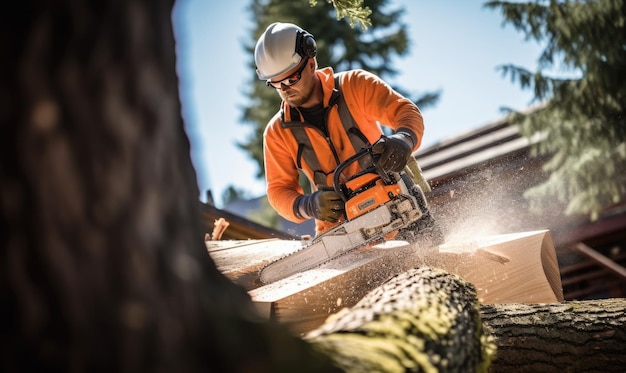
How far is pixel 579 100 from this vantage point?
9.17m

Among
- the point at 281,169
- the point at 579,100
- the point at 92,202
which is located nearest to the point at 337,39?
the point at 579,100

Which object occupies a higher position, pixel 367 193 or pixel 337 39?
pixel 337 39

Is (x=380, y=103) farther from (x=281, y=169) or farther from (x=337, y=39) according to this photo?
(x=337, y=39)

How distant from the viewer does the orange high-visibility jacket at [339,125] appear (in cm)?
386

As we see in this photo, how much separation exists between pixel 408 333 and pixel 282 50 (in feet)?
8.30

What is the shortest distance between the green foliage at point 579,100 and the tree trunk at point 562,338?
20.2ft

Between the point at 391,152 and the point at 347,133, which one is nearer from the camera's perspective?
the point at 391,152

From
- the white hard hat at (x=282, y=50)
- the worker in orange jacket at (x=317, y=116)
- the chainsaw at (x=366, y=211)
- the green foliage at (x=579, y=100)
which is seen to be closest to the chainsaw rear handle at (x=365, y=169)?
the chainsaw at (x=366, y=211)

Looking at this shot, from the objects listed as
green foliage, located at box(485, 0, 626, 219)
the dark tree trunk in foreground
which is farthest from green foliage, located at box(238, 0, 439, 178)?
the dark tree trunk in foreground

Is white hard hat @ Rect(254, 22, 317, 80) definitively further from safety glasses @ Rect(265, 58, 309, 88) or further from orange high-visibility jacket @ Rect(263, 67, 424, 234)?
orange high-visibility jacket @ Rect(263, 67, 424, 234)

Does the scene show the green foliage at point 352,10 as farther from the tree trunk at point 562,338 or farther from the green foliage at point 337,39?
the green foliage at point 337,39

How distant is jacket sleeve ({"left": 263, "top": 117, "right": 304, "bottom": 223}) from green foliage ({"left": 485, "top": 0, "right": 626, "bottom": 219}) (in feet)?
17.7

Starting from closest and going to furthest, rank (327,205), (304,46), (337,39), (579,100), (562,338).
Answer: (562,338) < (327,205) < (304,46) < (579,100) < (337,39)

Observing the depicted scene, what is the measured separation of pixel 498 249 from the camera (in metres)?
3.34
